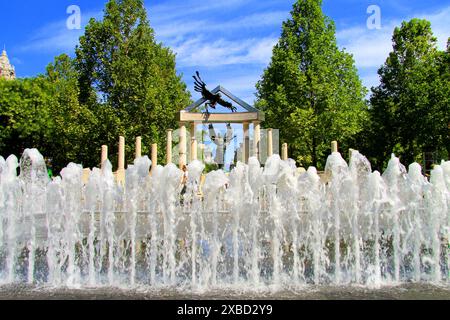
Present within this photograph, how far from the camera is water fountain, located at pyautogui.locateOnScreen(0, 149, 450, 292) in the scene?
8.19m

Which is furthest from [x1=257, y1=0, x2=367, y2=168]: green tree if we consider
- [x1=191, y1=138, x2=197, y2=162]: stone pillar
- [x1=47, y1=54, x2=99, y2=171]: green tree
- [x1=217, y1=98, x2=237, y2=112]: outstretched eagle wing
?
[x1=47, y1=54, x2=99, y2=171]: green tree

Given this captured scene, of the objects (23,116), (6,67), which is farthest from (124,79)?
(6,67)

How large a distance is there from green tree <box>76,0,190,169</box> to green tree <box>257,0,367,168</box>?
6.98 meters

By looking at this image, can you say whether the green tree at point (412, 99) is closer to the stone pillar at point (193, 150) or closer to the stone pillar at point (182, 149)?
the stone pillar at point (193, 150)

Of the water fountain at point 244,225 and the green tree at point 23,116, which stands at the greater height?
the green tree at point 23,116

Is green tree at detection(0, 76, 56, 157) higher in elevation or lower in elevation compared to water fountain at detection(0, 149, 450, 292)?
higher

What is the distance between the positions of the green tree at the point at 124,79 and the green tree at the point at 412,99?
1314 cm

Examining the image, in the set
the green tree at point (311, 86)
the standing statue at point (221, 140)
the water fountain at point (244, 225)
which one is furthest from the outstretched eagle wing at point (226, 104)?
the water fountain at point (244, 225)

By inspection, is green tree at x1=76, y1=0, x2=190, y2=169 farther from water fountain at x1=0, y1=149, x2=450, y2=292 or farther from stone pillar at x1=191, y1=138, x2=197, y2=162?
water fountain at x1=0, y1=149, x2=450, y2=292

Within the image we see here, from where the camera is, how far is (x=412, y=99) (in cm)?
2655

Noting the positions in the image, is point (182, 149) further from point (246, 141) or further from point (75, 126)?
point (75, 126)

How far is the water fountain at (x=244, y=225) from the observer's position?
8188 millimetres

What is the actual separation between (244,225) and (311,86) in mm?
20091
